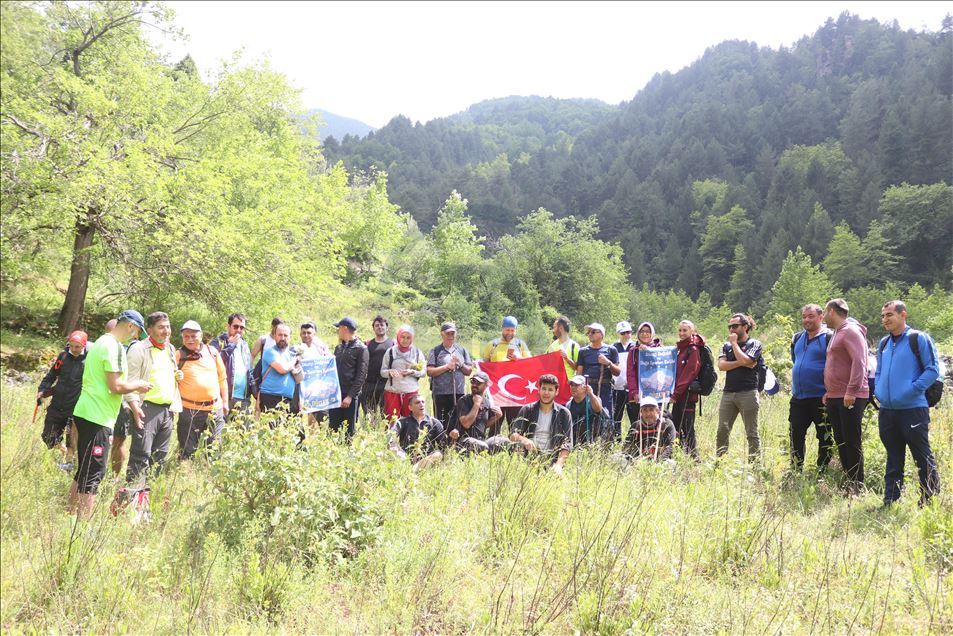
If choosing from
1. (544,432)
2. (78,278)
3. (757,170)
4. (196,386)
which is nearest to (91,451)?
(196,386)

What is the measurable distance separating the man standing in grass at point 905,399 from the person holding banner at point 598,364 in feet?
9.91

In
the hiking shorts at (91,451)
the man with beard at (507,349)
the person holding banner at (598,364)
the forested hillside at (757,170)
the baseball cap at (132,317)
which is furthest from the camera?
the forested hillside at (757,170)

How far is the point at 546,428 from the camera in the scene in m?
6.43

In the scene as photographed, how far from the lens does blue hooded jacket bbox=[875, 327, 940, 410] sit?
17.3 feet

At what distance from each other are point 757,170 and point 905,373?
124 metres

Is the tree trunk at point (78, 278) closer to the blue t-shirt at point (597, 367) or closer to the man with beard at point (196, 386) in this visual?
the man with beard at point (196, 386)

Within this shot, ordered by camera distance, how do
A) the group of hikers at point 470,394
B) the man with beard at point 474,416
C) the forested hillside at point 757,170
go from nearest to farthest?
the group of hikers at point 470,394
the man with beard at point 474,416
the forested hillside at point 757,170

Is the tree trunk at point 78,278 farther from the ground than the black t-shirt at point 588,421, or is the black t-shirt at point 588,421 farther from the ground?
the tree trunk at point 78,278

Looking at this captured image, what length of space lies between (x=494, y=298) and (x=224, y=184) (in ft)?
75.2

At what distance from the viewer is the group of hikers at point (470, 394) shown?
4566mm

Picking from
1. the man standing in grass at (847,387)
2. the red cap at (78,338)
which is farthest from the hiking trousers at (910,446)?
the red cap at (78,338)

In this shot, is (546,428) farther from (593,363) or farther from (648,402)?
(593,363)

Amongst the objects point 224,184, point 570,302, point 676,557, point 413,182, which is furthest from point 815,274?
point 413,182

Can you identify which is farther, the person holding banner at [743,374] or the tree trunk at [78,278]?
the tree trunk at [78,278]
